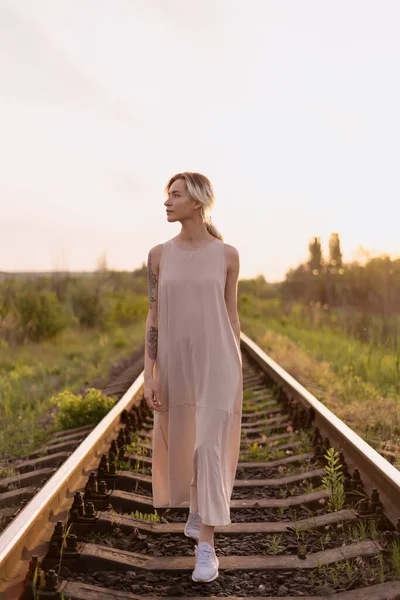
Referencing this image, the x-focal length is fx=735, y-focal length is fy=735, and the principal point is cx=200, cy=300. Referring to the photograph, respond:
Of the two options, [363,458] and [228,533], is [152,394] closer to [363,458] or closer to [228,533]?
[228,533]

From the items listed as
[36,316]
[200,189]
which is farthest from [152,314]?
[36,316]

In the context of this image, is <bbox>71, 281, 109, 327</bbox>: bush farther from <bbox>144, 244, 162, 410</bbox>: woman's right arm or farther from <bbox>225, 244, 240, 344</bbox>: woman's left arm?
<bbox>225, 244, 240, 344</bbox>: woman's left arm

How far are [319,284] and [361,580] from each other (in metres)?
36.4

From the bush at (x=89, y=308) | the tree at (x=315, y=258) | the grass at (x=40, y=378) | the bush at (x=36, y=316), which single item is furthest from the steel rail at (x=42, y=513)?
the tree at (x=315, y=258)

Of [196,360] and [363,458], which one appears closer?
[196,360]

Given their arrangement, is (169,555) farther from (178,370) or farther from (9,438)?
(9,438)

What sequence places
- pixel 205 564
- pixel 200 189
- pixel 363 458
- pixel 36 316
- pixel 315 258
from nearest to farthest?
pixel 205 564
pixel 200 189
pixel 363 458
pixel 36 316
pixel 315 258

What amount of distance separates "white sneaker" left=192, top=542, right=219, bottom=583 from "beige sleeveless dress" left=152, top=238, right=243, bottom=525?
0.11 metres

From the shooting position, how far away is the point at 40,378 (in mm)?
11156

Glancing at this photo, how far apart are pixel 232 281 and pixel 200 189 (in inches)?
17.9

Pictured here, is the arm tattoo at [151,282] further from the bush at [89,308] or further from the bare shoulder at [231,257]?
the bush at [89,308]

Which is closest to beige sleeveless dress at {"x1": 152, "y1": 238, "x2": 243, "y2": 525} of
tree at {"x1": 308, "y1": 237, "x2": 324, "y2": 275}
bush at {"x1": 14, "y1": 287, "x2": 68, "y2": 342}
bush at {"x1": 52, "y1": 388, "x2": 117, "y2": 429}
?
bush at {"x1": 52, "y1": 388, "x2": 117, "y2": 429}

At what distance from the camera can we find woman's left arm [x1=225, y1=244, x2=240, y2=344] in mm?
3381

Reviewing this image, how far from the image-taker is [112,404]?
22.2 feet
